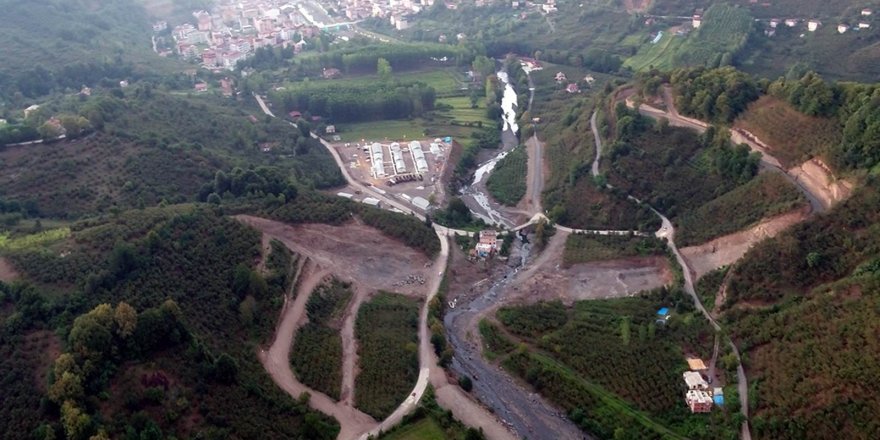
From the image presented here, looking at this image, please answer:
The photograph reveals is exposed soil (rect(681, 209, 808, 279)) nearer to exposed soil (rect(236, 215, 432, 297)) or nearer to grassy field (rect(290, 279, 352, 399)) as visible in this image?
exposed soil (rect(236, 215, 432, 297))

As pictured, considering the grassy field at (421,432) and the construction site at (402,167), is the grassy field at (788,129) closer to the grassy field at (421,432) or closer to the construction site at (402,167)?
the construction site at (402,167)

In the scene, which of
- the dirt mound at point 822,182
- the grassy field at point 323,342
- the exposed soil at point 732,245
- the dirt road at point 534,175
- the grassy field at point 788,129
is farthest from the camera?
the dirt road at point 534,175

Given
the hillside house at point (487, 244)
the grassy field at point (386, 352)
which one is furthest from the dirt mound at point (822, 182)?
the grassy field at point (386, 352)

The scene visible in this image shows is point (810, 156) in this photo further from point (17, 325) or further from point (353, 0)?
point (353, 0)

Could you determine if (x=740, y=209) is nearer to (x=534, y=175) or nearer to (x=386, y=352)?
(x=534, y=175)

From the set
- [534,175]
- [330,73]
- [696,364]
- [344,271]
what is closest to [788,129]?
[696,364]

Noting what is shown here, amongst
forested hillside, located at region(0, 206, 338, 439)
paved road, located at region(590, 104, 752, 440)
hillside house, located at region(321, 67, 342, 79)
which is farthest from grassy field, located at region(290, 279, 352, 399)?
hillside house, located at region(321, 67, 342, 79)

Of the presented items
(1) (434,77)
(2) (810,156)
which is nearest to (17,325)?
(2) (810,156)

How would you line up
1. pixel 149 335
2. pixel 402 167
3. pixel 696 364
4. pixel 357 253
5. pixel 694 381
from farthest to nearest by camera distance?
pixel 402 167
pixel 357 253
pixel 696 364
pixel 694 381
pixel 149 335
